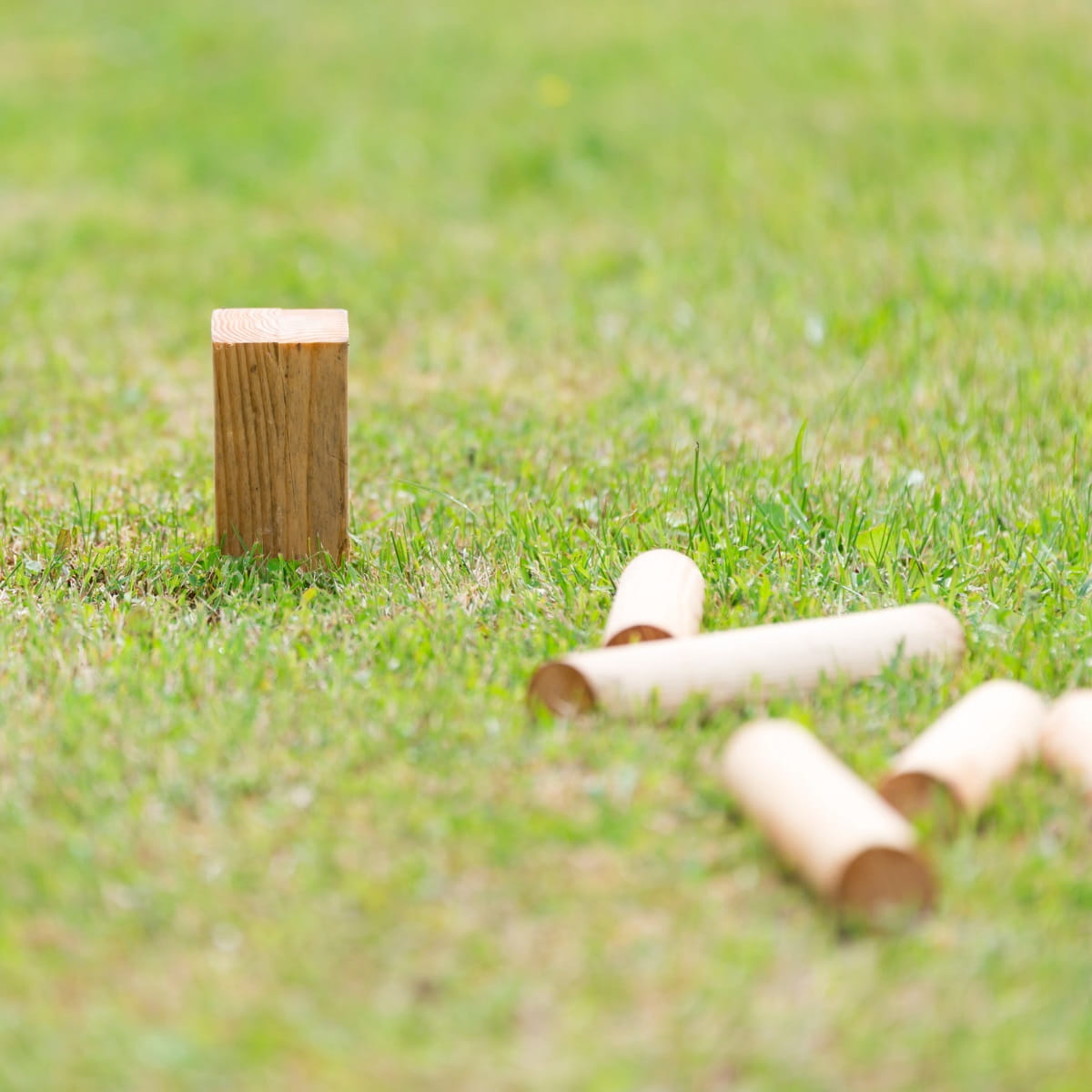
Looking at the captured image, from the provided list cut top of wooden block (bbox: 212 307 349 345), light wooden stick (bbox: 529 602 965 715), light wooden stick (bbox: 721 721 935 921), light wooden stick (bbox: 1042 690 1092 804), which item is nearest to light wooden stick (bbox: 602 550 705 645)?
light wooden stick (bbox: 529 602 965 715)

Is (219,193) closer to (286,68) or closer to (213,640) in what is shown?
(286,68)

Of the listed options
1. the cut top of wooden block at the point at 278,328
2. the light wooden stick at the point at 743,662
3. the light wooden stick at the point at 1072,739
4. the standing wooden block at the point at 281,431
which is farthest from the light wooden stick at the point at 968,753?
the cut top of wooden block at the point at 278,328

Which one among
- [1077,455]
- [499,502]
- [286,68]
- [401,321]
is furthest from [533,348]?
[286,68]

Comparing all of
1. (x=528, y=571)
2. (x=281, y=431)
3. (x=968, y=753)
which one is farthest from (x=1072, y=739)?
(x=281, y=431)

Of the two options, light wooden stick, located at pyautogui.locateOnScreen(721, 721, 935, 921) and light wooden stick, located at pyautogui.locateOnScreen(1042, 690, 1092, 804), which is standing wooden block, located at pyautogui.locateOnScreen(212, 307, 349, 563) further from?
light wooden stick, located at pyautogui.locateOnScreen(1042, 690, 1092, 804)

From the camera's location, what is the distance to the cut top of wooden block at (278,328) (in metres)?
3.32

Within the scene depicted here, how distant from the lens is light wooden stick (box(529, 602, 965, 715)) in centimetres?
269

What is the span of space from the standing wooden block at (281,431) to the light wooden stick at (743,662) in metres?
0.95

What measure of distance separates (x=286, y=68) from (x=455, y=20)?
1.79 m

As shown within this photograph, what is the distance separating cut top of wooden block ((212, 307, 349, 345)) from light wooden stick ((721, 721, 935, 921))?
1530mm

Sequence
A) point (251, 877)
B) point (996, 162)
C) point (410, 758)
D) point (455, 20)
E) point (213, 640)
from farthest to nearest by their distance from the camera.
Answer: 1. point (455, 20)
2. point (996, 162)
3. point (213, 640)
4. point (410, 758)
5. point (251, 877)

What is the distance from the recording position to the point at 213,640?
3070 millimetres

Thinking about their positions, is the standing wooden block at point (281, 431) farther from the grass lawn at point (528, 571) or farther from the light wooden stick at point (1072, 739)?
the light wooden stick at point (1072, 739)

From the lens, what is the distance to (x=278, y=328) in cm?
336
